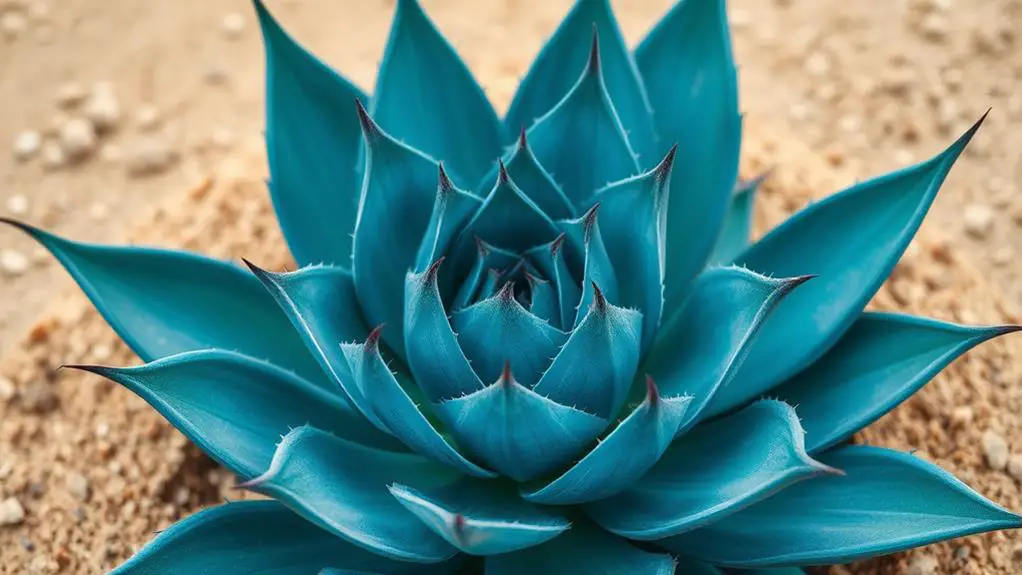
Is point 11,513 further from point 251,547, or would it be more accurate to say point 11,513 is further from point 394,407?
point 394,407

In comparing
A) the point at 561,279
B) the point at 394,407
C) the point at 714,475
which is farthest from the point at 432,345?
the point at 714,475

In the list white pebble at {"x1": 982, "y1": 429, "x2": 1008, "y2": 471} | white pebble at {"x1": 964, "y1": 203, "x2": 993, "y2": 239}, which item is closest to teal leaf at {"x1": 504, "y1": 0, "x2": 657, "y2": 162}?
white pebble at {"x1": 982, "y1": 429, "x2": 1008, "y2": 471}

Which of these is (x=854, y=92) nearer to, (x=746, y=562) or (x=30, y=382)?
(x=746, y=562)

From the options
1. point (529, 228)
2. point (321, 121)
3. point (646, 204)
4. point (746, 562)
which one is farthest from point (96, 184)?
point (746, 562)

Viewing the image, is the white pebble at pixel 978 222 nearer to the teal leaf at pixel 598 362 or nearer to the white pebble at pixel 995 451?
the white pebble at pixel 995 451

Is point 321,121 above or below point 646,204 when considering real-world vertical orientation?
above

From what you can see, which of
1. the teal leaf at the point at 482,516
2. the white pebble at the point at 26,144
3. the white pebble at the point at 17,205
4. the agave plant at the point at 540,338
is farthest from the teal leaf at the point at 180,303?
the white pebble at the point at 26,144
